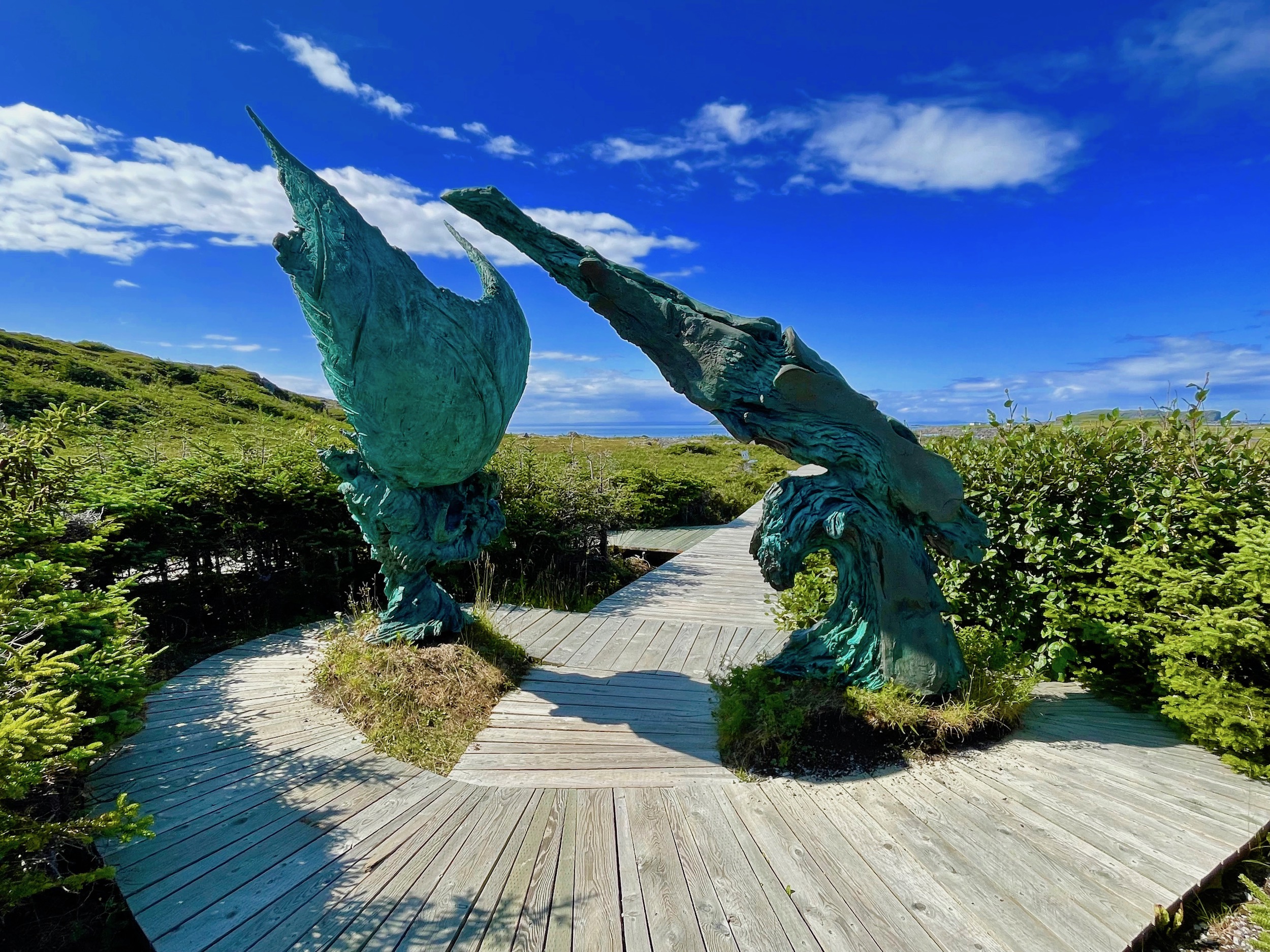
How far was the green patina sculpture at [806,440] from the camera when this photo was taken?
391cm

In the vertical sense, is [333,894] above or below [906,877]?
below

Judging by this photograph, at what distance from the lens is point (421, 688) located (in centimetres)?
471

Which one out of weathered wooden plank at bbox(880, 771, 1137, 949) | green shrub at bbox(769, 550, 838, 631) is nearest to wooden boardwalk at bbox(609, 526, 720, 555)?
green shrub at bbox(769, 550, 838, 631)

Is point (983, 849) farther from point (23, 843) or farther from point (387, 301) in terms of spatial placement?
point (387, 301)

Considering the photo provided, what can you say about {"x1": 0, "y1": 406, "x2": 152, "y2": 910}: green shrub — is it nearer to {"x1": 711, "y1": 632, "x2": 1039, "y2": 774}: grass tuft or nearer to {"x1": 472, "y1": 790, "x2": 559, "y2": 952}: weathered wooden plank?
{"x1": 472, "y1": 790, "x2": 559, "y2": 952}: weathered wooden plank

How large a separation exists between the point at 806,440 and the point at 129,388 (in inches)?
1450

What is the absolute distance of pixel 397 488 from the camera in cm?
486

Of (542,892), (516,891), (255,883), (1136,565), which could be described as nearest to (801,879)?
(542,892)

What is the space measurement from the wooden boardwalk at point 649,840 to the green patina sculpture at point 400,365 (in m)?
1.72

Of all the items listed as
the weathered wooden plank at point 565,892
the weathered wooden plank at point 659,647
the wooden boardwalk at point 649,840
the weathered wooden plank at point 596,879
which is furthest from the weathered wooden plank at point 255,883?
the weathered wooden plank at point 659,647

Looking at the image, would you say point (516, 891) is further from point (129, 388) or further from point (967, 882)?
point (129, 388)

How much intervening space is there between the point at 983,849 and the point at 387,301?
467cm

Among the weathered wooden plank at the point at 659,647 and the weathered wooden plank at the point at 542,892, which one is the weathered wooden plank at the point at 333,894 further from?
the weathered wooden plank at the point at 659,647

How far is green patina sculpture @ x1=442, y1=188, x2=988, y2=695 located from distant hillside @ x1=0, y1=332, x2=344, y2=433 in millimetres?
6777
